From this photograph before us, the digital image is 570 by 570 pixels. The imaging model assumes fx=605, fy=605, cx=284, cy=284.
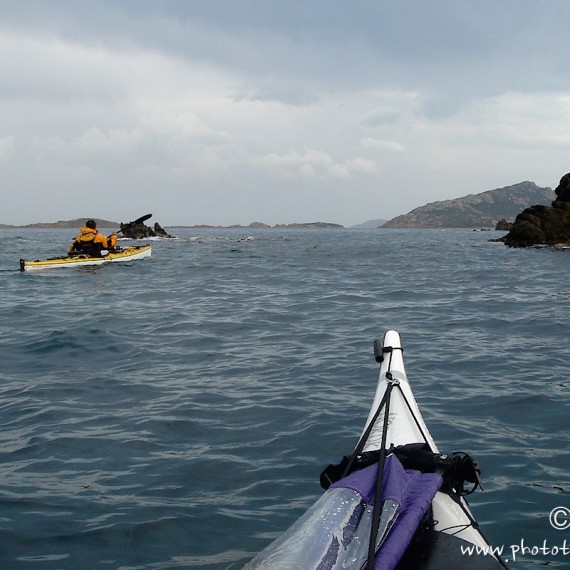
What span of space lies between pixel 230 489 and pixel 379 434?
1.43 metres

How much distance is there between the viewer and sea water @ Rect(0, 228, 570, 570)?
4496 mm

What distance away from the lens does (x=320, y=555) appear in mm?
2770

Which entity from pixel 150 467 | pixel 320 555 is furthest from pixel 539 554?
pixel 150 467

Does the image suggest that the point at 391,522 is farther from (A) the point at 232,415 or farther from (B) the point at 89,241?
(B) the point at 89,241

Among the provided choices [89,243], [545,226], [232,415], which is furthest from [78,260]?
[545,226]

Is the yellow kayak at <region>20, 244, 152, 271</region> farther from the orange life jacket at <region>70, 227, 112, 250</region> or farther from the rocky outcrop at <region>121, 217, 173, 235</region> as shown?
the rocky outcrop at <region>121, 217, 173, 235</region>

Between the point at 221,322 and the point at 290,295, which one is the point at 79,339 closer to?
the point at 221,322

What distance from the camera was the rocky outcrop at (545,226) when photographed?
4272cm

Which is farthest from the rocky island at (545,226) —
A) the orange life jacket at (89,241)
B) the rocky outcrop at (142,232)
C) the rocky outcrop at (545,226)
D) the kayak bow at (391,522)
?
the kayak bow at (391,522)

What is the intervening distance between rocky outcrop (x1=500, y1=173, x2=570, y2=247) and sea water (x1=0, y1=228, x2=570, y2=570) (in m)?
30.5

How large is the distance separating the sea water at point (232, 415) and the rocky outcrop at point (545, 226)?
100 ft

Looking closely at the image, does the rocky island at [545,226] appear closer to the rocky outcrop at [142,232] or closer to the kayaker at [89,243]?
the kayaker at [89,243]

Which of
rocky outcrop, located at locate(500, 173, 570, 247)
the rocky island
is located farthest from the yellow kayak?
rocky outcrop, located at locate(500, 173, 570, 247)

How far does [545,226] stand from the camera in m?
43.7
